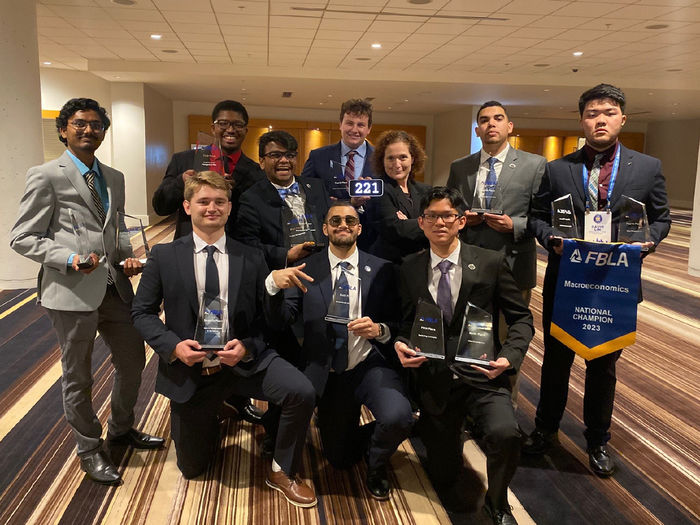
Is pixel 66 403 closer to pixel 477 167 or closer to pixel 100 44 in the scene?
pixel 477 167

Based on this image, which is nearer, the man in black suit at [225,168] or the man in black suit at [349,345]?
the man in black suit at [349,345]

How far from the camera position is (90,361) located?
8.50 ft

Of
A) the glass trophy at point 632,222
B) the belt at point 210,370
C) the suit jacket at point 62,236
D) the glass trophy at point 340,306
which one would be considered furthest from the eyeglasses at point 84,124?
the glass trophy at point 632,222

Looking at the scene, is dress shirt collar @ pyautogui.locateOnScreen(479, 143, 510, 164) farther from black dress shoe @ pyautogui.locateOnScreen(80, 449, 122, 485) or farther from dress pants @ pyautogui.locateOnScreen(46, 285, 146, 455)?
black dress shoe @ pyautogui.locateOnScreen(80, 449, 122, 485)

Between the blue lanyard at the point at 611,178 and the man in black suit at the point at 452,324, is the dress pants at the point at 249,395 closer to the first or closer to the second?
the man in black suit at the point at 452,324

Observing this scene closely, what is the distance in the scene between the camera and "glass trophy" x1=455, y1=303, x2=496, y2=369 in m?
2.37

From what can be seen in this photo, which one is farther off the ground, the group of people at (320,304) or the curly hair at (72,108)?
the curly hair at (72,108)

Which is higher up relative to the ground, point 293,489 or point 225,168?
point 225,168

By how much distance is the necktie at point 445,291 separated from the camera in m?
2.57

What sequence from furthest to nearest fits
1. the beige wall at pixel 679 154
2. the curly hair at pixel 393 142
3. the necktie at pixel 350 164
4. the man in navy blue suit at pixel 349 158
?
the beige wall at pixel 679 154 → the necktie at pixel 350 164 → the man in navy blue suit at pixel 349 158 → the curly hair at pixel 393 142

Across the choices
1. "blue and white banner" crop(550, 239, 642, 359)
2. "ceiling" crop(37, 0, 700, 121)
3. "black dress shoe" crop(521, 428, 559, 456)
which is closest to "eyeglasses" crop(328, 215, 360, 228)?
"blue and white banner" crop(550, 239, 642, 359)

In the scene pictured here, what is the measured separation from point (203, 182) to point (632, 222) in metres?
1.95

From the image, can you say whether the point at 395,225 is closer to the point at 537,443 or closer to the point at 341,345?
the point at 341,345

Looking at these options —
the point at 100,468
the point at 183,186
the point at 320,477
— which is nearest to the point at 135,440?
the point at 100,468
